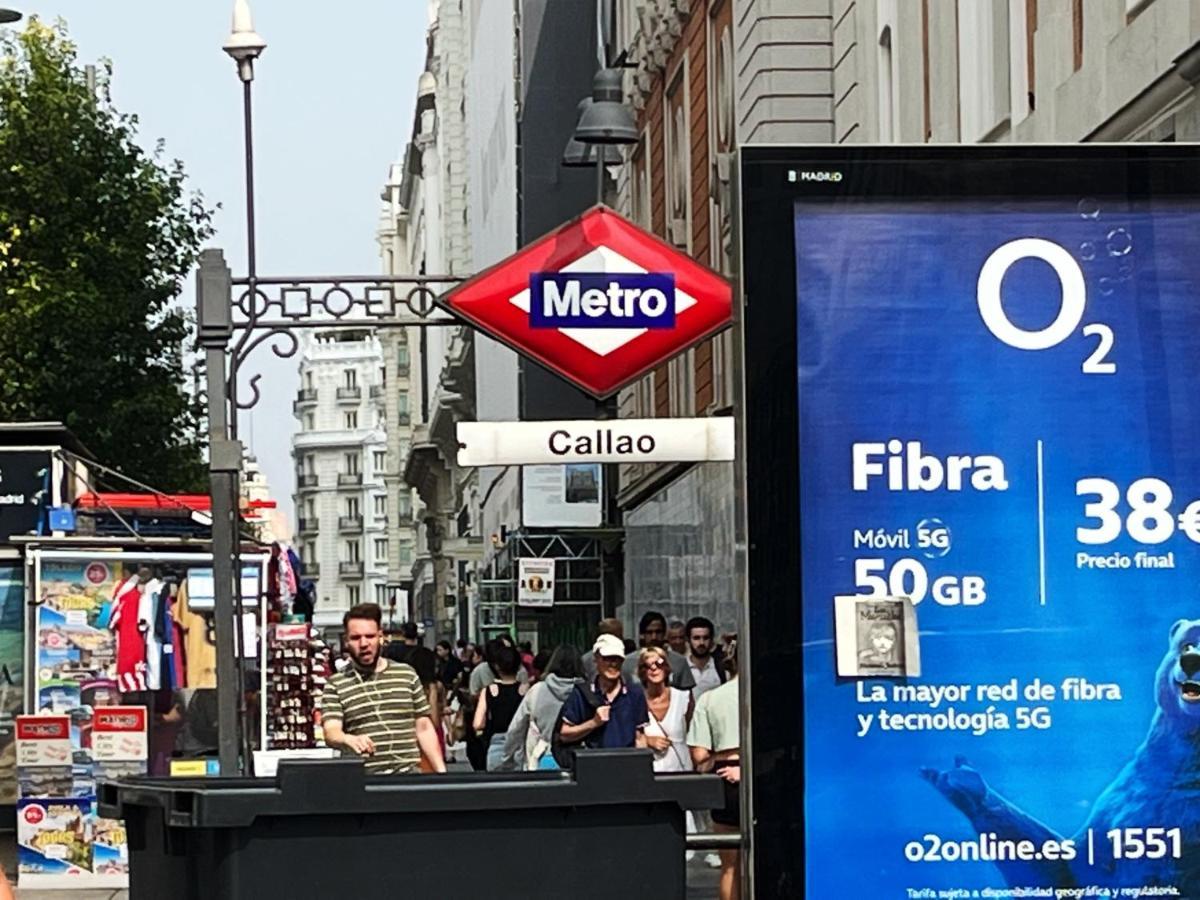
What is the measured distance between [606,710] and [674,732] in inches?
31.9

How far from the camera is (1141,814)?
690 centimetres

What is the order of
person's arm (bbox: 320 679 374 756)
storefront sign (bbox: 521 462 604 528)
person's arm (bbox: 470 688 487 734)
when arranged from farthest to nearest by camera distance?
storefront sign (bbox: 521 462 604 528) → person's arm (bbox: 470 688 487 734) → person's arm (bbox: 320 679 374 756)

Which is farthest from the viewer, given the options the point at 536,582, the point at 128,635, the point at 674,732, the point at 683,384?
the point at 683,384

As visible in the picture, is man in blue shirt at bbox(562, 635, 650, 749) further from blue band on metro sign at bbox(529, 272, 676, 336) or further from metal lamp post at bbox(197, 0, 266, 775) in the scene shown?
blue band on metro sign at bbox(529, 272, 676, 336)

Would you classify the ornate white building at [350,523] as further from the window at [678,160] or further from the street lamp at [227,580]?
the street lamp at [227,580]

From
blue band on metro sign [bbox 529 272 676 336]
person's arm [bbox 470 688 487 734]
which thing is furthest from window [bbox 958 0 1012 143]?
blue band on metro sign [bbox 529 272 676 336]

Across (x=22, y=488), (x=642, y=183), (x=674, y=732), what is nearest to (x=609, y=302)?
(x=674, y=732)

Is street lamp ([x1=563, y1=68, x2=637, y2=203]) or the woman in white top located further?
street lamp ([x1=563, y1=68, x2=637, y2=203])

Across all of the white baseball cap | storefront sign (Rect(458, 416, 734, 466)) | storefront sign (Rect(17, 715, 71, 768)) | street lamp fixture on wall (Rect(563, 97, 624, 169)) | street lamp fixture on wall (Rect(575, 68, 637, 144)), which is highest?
street lamp fixture on wall (Rect(563, 97, 624, 169))

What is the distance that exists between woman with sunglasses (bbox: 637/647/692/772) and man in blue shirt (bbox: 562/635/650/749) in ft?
0.79

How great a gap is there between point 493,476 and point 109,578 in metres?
55.3

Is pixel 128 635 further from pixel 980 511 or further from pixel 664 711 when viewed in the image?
pixel 980 511

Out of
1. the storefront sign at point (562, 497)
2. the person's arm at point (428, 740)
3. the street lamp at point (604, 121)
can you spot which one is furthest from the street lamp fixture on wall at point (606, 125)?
the storefront sign at point (562, 497)

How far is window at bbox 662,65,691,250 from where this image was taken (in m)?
40.9
